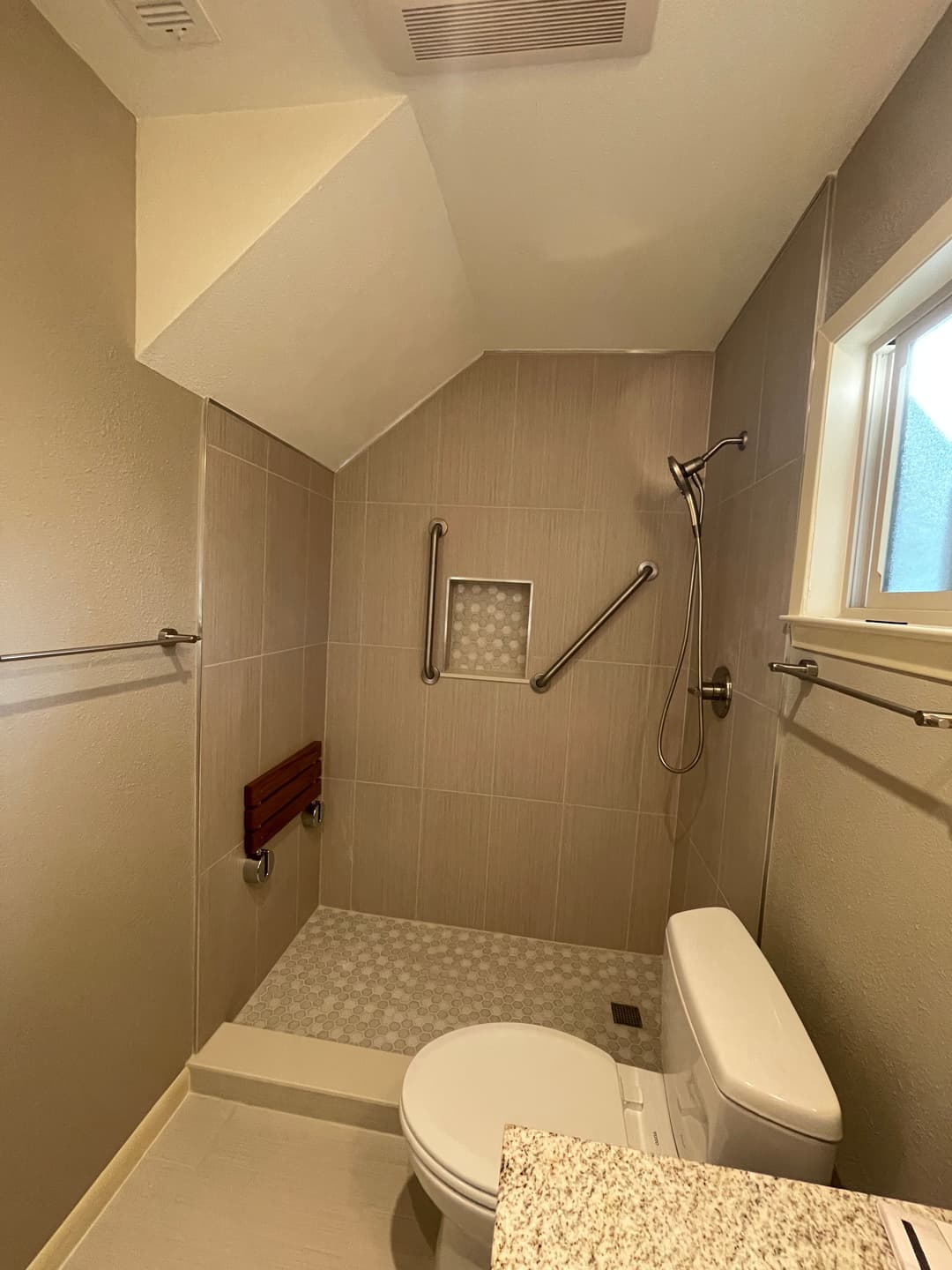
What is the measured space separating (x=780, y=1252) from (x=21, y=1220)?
1.33 m

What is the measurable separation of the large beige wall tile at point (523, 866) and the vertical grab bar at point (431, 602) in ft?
1.84

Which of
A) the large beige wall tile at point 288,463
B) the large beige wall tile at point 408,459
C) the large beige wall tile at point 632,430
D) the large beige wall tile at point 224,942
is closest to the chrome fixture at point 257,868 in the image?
the large beige wall tile at point 224,942

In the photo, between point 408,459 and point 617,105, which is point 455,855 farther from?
point 617,105

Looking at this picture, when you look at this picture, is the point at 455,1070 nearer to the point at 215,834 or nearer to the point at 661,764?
the point at 215,834

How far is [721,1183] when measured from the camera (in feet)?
1.80

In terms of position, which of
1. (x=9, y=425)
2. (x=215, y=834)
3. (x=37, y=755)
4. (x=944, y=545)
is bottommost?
(x=215, y=834)

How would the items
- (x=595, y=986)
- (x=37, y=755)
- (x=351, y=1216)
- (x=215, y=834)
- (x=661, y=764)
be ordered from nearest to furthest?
(x=37, y=755)
(x=351, y=1216)
(x=215, y=834)
(x=595, y=986)
(x=661, y=764)

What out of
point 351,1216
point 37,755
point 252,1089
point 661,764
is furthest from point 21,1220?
point 661,764

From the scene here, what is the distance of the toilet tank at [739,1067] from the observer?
2.35ft

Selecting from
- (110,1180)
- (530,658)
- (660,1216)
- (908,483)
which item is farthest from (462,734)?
(660,1216)

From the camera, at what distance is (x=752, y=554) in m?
1.50

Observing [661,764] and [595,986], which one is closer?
[595,986]

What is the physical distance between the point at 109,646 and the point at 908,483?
1.57 m

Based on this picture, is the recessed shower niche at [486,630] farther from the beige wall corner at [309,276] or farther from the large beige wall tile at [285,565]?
the beige wall corner at [309,276]
